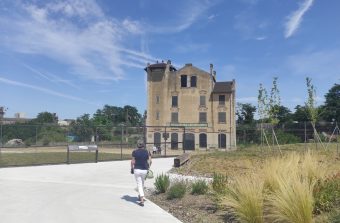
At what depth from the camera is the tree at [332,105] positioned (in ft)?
259

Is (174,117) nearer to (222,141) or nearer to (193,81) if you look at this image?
(193,81)

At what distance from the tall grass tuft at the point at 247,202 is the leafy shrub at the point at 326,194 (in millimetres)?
1001

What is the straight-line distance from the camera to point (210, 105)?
61562mm

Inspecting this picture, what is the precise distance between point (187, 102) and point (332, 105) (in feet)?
116

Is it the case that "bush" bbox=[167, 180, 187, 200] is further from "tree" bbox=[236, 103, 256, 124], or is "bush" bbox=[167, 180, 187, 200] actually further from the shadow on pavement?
"tree" bbox=[236, 103, 256, 124]

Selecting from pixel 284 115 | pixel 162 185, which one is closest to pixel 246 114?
pixel 284 115

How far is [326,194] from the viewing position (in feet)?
23.7

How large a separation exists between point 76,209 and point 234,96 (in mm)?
55029

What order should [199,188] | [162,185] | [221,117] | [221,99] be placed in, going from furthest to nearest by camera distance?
[221,99]
[221,117]
[162,185]
[199,188]

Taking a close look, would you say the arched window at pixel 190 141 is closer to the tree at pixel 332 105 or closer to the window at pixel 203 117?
the window at pixel 203 117

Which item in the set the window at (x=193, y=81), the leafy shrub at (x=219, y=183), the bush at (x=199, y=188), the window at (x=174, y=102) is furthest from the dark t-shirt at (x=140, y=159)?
the window at (x=193, y=81)

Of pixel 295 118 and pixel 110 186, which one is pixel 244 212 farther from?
pixel 295 118

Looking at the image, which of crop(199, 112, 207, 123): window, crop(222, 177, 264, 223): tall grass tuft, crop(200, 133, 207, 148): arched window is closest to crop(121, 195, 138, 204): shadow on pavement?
crop(222, 177, 264, 223): tall grass tuft

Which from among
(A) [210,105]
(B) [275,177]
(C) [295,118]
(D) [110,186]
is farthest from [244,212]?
(C) [295,118]
